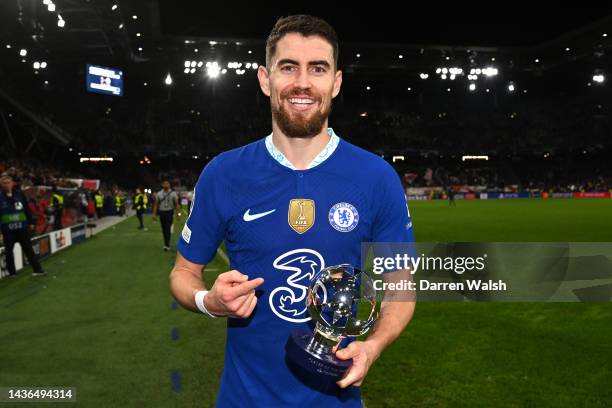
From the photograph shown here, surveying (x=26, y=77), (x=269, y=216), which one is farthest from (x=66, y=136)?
(x=269, y=216)

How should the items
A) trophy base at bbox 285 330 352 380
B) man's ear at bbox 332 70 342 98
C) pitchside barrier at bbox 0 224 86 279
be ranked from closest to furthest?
trophy base at bbox 285 330 352 380, man's ear at bbox 332 70 342 98, pitchside barrier at bbox 0 224 86 279

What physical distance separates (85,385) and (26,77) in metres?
39.9

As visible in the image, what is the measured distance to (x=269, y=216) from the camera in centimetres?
209

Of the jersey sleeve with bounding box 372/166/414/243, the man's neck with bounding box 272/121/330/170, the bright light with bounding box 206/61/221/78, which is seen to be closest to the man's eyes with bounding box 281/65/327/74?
→ the man's neck with bounding box 272/121/330/170

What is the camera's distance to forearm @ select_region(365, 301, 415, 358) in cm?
187

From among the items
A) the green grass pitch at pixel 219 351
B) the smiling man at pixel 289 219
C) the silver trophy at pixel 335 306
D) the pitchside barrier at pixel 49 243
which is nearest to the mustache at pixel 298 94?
the smiling man at pixel 289 219

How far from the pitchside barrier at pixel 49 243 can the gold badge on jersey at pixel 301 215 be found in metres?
11.5

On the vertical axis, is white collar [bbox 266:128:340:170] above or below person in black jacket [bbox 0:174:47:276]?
above

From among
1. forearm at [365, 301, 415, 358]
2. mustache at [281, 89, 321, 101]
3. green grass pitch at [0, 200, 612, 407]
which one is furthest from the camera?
green grass pitch at [0, 200, 612, 407]

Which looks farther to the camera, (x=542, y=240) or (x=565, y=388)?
(x=542, y=240)

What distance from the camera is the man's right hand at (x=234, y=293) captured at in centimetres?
162

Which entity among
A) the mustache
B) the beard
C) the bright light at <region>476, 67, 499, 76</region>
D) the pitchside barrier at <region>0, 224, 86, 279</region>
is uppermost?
the bright light at <region>476, 67, 499, 76</region>

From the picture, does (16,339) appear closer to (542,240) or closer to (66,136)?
(542,240)

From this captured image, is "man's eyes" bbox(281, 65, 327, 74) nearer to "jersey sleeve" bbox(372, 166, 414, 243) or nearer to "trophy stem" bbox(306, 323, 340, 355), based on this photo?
"jersey sleeve" bbox(372, 166, 414, 243)
